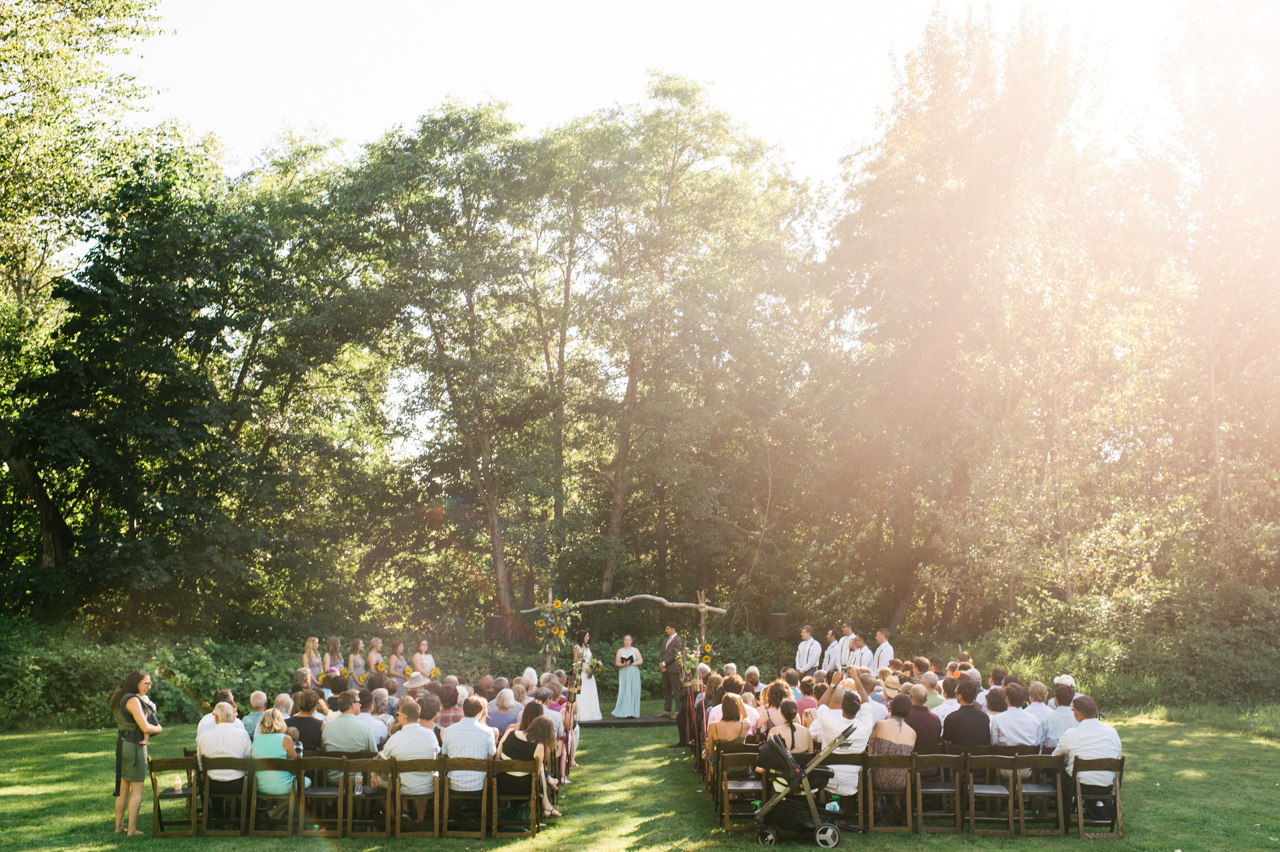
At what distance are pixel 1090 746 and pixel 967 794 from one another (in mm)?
1223

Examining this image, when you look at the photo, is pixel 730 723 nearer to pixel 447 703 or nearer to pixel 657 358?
pixel 447 703

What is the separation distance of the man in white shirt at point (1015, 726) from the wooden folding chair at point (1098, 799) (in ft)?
2.44

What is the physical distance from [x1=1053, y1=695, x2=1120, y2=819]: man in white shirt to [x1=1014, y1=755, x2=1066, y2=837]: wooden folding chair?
15 centimetres

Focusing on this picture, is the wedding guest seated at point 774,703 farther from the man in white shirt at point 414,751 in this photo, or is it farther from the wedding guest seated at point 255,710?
the wedding guest seated at point 255,710

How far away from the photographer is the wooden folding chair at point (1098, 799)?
8.70 meters

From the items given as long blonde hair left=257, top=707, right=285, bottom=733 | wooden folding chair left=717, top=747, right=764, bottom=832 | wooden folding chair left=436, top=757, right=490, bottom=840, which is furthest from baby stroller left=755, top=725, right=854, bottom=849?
long blonde hair left=257, top=707, right=285, bottom=733

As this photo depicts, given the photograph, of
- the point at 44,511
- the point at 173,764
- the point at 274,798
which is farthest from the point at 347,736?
the point at 44,511

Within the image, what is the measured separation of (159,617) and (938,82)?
982 inches

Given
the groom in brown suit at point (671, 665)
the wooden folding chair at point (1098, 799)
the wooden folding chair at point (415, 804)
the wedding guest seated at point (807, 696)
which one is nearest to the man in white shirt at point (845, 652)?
the groom in brown suit at point (671, 665)

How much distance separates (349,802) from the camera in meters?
8.83

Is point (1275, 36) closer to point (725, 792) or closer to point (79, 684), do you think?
point (725, 792)

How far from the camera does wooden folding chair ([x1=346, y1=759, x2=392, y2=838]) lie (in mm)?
8797

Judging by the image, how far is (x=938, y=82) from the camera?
86.9ft

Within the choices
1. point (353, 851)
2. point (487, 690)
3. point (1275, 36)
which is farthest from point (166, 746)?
point (1275, 36)
